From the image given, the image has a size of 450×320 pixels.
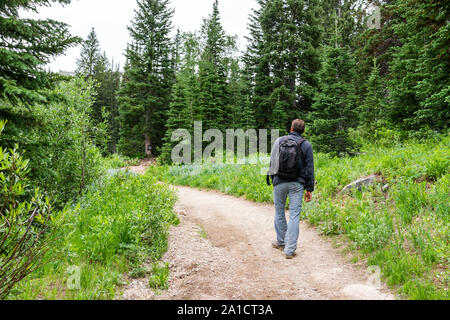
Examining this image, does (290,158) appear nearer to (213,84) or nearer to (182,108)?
(182,108)

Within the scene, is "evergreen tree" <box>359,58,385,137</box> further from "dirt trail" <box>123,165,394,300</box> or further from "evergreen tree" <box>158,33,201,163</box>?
"evergreen tree" <box>158,33,201,163</box>

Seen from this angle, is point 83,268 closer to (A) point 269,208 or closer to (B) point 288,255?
→ (B) point 288,255

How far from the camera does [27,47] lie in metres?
5.66

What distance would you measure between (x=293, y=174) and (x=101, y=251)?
3.43 meters

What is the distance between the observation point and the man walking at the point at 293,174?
4.34 m

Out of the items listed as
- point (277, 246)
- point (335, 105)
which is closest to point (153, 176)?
point (277, 246)

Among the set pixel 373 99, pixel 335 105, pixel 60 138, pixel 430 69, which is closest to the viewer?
pixel 60 138

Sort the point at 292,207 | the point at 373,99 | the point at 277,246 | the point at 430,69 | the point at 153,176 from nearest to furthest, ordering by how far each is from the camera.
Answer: the point at 292,207 < the point at 277,246 < the point at 430,69 < the point at 153,176 < the point at 373,99

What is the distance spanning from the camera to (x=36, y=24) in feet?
18.6

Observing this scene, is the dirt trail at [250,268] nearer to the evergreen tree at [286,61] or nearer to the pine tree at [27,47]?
the pine tree at [27,47]

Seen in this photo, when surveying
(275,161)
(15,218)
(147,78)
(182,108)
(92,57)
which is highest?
(92,57)

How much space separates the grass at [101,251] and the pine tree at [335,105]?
25.1ft

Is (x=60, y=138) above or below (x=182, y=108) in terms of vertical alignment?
below

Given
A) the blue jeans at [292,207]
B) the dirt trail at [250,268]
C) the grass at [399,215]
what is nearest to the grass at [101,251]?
the dirt trail at [250,268]
